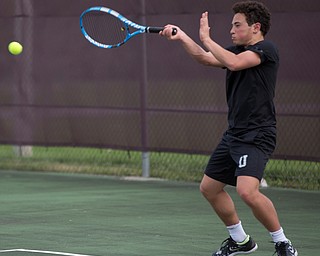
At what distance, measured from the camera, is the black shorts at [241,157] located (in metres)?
6.70

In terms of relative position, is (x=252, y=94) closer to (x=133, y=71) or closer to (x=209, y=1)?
(x=209, y=1)

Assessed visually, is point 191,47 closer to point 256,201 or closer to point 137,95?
point 256,201

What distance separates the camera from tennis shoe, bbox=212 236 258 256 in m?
6.96

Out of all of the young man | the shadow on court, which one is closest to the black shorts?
the young man

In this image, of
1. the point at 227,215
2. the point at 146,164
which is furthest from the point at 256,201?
the point at 146,164

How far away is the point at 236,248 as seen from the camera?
6973 mm

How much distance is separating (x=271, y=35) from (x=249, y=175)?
442 centimetres

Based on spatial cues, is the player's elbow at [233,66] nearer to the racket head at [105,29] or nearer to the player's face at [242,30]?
the player's face at [242,30]

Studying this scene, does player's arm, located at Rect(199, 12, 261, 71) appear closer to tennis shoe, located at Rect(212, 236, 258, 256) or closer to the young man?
the young man

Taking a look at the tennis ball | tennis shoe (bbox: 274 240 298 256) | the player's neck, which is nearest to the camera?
tennis shoe (bbox: 274 240 298 256)

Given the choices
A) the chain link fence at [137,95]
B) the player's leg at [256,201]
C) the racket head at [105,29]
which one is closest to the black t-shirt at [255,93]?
the player's leg at [256,201]

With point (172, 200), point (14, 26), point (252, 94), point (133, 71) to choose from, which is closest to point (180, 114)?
point (133, 71)

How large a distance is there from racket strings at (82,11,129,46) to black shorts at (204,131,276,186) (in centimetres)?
397

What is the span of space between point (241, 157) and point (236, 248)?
0.63 meters
